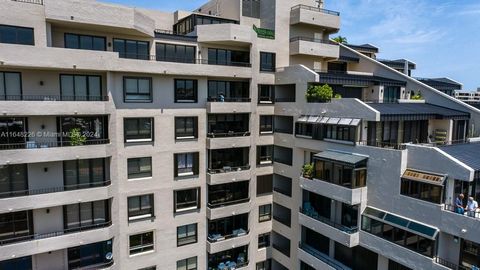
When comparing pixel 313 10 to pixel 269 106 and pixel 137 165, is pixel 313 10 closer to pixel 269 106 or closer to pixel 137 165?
pixel 269 106

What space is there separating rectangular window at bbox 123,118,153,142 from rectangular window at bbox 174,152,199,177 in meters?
3.30

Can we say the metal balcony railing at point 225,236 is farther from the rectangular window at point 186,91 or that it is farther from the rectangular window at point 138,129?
the rectangular window at point 186,91

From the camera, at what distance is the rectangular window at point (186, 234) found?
93.5 ft

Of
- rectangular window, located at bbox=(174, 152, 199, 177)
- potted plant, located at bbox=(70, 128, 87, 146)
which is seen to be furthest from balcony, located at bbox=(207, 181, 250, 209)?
potted plant, located at bbox=(70, 128, 87, 146)

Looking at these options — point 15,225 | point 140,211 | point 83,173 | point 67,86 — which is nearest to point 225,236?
point 140,211

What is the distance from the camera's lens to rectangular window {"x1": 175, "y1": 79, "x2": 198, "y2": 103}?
27.5m

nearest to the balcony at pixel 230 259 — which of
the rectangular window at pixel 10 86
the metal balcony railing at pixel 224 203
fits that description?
the metal balcony railing at pixel 224 203

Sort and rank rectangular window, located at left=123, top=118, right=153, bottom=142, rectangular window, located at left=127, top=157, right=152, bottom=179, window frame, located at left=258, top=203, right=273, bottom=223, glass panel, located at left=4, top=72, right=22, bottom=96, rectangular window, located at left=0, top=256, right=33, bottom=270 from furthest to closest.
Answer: window frame, located at left=258, top=203, right=273, bottom=223 < rectangular window, located at left=127, top=157, right=152, bottom=179 < rectangular window, located at left=123, top=118, right=153, bottom=142 < rectangular window, located at left=0, top=256, right=33, bottom=270 < glass panel, located at left=4, top=72, right=22, bottom=96

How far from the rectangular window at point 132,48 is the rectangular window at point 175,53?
3.53ft

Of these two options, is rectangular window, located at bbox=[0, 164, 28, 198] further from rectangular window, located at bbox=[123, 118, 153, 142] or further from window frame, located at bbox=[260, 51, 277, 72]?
window frame, located at bbox=[260, 51, 277, 72]

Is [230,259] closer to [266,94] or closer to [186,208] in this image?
[186,208]

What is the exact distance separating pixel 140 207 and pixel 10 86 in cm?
1379

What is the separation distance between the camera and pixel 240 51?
31.3 meters

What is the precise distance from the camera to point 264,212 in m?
33.9
